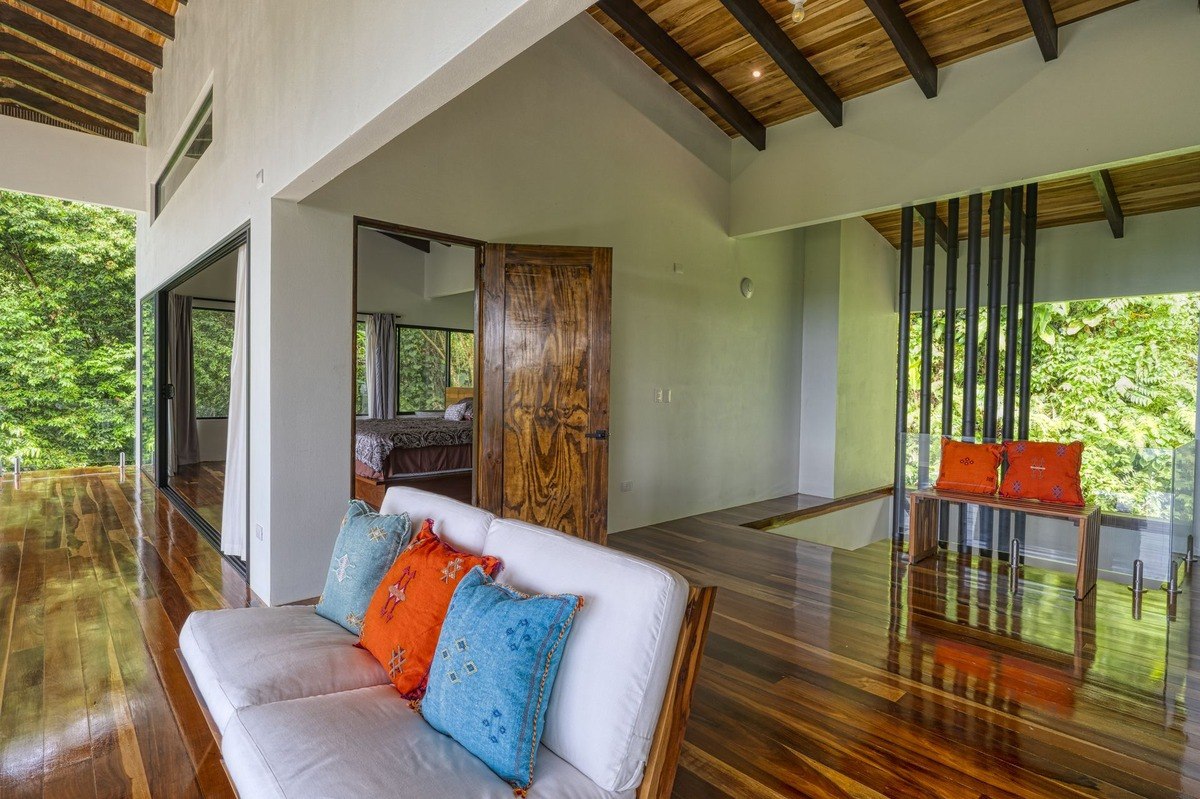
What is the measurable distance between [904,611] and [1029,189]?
13.5ft

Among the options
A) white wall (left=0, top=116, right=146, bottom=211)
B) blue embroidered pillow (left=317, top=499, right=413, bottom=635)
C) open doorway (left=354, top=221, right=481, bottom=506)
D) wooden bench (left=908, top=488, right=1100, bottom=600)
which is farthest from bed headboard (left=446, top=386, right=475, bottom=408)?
blue embroidered pillow (left=317, top=499, right=413, bottom=635)

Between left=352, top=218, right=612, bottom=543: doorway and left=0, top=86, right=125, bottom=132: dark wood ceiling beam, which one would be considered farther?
left=0, top=86, right=125, bottom=132: dark wood ceiling beam

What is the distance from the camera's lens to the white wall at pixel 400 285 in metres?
8.05

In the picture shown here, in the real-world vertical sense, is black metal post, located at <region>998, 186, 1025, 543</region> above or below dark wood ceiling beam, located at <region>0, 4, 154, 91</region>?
below

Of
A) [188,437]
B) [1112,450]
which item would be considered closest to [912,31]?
[1112,450]

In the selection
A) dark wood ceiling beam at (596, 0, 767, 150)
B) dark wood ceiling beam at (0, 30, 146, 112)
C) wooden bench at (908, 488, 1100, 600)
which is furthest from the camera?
dark wood ceiling beam at (0, 30, 146, 112)

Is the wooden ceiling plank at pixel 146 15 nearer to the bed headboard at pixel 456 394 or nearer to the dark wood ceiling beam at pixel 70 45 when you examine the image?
the dark wood ceiling beam at pixel 70 45

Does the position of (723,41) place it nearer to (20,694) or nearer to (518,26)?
(518,26)

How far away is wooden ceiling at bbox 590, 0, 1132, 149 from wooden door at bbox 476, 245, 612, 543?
5.82ft

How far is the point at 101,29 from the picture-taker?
5379 millimetres

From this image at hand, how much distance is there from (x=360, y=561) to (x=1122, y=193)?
24.0 feet

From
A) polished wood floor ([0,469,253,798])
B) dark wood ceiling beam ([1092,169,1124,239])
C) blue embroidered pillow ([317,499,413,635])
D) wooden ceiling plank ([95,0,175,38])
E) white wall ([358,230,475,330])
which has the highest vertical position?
wooden ceiling plank ([95,0,175,38])

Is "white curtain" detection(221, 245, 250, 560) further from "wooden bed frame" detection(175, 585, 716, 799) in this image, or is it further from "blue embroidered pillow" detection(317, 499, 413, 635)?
"wooden bed frame" detection(175, 585, 716, 799)

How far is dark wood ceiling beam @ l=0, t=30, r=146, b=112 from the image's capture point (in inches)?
229
